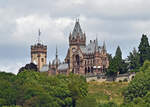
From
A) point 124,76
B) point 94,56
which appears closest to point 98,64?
point 94,56

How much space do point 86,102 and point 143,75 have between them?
1906cm

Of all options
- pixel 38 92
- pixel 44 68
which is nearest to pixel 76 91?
pixel 38 92

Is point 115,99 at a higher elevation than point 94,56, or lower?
lower

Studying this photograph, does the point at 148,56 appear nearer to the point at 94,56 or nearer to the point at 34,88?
the point at 94,56

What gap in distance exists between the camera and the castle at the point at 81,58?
161 m

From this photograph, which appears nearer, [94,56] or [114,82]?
[114,82]

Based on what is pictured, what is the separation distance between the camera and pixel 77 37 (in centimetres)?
17012

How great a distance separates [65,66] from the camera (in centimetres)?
16912

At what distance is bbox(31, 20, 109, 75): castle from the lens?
161 metres

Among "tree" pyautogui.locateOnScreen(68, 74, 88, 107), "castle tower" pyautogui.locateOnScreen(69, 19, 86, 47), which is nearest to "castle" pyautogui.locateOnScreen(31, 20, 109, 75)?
"castle tower" pyautogui.locateOnScreen(69, 19, 86, 47)

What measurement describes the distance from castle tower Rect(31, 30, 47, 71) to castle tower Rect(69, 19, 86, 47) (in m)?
20.4

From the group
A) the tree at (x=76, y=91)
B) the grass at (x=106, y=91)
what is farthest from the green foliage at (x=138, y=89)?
the grass at (x=106, y=91)

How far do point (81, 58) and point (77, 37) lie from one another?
786 cm

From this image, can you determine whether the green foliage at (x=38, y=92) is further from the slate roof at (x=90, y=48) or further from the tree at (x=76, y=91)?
the slate roof at (x=90, y=48)
